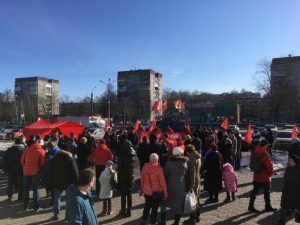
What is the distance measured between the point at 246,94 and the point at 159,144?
410ft

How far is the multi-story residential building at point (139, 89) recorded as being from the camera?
366 ft

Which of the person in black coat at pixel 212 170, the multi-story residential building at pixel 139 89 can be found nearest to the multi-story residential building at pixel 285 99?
the multi-story residential building at pixel 139 89

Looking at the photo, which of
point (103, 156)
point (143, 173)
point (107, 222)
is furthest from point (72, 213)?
point (103, 156)

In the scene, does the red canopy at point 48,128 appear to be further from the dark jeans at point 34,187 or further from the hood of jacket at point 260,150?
the hood of jacket at point 260,150

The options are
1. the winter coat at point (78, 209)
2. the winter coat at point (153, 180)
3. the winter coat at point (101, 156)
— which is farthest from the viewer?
the winter coat at point (101, 156)

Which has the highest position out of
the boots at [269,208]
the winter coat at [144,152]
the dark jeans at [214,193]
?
the winter coat at [144,152]

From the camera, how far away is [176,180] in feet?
24.1

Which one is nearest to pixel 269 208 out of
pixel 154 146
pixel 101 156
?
pixel 154 146

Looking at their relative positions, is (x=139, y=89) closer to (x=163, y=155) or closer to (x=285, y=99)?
(x=285, y=99)

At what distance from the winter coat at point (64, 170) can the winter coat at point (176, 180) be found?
6.72 feet

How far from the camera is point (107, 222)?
812 cm

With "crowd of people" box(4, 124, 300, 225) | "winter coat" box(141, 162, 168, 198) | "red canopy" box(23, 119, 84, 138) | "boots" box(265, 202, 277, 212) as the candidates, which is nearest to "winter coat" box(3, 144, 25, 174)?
"crowd of people" box(4, 124, 300, 225)

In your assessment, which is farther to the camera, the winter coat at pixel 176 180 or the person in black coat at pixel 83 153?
the person in black coat at pixel 83 153

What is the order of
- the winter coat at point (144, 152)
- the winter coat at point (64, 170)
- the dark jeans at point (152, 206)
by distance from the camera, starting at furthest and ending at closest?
the winter coat at point (144, 152), the winter coat at point (64, 170), the dark jeans at point (152, 206)
